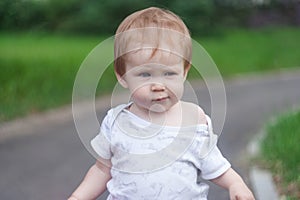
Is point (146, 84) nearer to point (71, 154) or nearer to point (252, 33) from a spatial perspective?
point (71, 154)

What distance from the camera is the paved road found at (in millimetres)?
6617

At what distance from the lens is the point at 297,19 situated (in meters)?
31.9

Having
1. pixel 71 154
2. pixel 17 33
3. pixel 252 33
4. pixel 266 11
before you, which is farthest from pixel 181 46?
pixel 266 11

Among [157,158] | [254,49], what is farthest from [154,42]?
[254,49]

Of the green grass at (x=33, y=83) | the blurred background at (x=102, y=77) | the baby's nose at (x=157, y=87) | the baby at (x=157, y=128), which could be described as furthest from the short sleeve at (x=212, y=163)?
the green grass at (x=33, y=83)

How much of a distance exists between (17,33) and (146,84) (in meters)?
21.5

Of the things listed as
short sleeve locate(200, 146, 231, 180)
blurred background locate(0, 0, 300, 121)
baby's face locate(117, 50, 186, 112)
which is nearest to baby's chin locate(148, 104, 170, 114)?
baby's face locate(117, 50, 186, 112)

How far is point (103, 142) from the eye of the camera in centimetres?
300

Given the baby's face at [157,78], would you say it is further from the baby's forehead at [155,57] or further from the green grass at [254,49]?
the green grass at [254,49]

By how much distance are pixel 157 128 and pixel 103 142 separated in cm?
21

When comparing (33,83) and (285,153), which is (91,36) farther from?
(285,153)

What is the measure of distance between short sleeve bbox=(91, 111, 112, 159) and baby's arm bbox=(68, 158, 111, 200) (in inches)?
2.8

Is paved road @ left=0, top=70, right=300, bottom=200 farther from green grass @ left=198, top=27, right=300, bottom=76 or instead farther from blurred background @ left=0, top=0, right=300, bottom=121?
green grass @ left=198, top=27, right=300, bottom=76

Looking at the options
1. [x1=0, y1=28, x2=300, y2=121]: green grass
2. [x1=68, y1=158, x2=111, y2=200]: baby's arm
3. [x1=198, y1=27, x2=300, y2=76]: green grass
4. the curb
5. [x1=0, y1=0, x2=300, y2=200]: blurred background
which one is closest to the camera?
[x1=68, y1=158, x2=111, y2=200]: baby's arm
